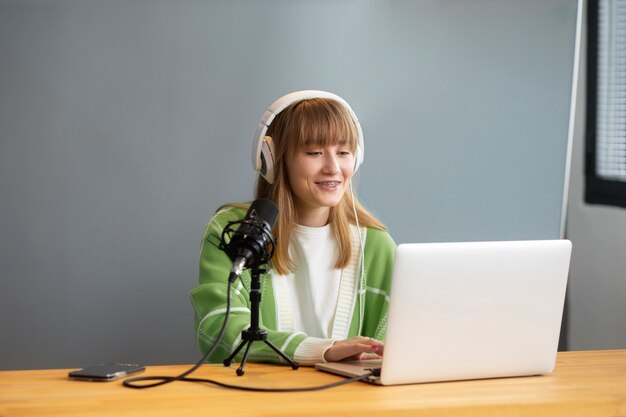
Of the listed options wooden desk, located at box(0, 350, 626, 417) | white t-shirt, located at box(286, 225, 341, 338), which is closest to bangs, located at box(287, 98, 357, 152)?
white t-shirt, located at box(286, 225, 341, 338)

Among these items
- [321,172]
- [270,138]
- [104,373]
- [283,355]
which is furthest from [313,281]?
[104,373]

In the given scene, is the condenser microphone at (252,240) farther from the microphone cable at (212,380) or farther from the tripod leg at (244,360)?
the tripod leg at (244,360)

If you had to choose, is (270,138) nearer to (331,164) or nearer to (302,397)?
(331,164)

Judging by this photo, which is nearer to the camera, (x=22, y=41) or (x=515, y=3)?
(x=22, y=41)

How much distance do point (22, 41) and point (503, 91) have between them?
1.72 metres

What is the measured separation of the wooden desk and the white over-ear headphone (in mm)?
652

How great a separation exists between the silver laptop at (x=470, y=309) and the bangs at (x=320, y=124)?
771 millimetres

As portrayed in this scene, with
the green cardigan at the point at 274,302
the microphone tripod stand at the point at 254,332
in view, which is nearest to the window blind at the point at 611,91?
the green cardigan at the point at 274,302

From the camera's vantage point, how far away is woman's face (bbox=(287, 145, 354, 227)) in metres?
2.32

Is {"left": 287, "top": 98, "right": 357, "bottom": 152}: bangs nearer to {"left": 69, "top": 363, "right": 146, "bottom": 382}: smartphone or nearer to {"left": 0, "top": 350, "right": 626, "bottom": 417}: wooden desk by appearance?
{"left": 0, "top": 350, "right": 626, "bottom": 417}: wooden desk

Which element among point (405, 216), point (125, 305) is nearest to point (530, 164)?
point (405, 216)

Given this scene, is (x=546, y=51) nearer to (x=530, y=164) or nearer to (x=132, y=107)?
(x=530, y=164)

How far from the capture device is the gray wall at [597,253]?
3.40m

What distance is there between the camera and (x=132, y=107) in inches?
114
